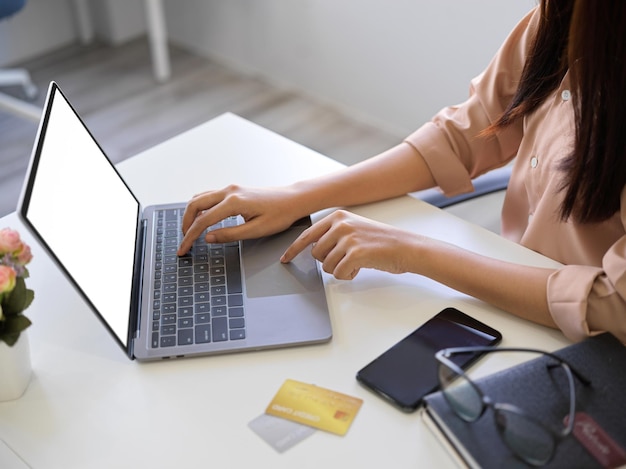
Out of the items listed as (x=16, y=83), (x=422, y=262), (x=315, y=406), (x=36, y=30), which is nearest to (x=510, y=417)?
(x=315, y=406)

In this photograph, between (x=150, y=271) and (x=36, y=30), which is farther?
(x=36, y=30)

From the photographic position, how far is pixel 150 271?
1162 millimetres

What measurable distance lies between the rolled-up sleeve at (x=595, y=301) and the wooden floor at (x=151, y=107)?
1877 millimetres

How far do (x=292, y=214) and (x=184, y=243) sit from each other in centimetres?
18

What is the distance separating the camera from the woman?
1026 millimetres

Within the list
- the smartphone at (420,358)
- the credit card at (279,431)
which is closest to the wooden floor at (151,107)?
the smartphone at (420,358)

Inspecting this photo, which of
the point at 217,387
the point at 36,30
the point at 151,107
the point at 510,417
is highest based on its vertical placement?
the point at 510,417

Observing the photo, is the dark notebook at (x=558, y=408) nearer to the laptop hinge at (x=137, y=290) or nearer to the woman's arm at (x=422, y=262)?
the woman's arm at (x=422, y=262)

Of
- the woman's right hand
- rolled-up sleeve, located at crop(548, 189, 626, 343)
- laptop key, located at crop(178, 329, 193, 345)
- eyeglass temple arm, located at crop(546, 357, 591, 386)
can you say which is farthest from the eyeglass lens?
the woman's right hand

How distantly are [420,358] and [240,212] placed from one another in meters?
0.39

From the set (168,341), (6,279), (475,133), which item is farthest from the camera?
(475,133)

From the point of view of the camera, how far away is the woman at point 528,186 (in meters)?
1.03

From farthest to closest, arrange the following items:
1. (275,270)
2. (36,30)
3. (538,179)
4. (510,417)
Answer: (36,30), (538,179), (275,270), (510,417)

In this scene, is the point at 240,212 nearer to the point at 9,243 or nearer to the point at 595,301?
the point at 9,243
